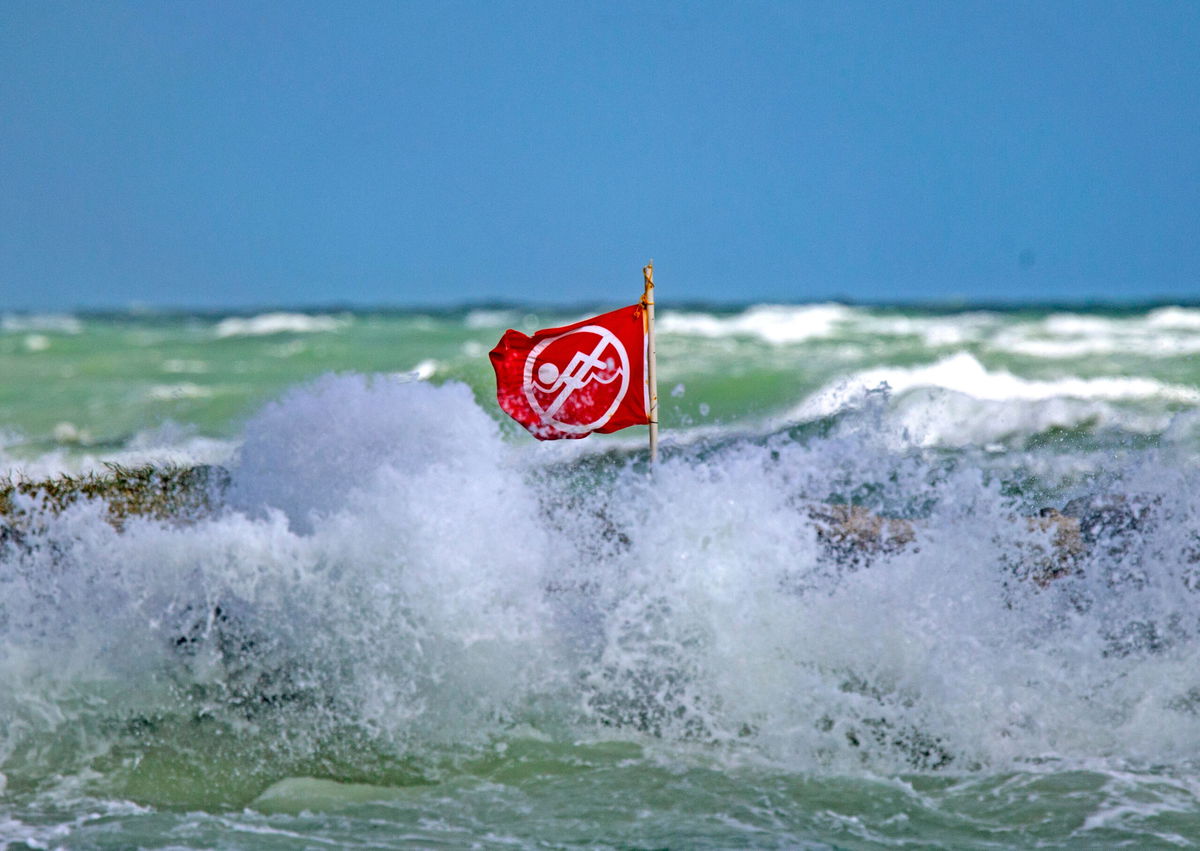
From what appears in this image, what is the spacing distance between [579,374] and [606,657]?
5.45ft

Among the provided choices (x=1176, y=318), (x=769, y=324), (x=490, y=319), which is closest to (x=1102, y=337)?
(x=1176, y=318)

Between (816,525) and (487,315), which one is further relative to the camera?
(487,315)

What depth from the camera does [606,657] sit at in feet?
24.5

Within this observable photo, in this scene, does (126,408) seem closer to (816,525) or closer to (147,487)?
(147,487)

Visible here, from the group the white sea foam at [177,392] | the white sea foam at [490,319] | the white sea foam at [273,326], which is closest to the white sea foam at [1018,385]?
the white sea foam at [177,392]

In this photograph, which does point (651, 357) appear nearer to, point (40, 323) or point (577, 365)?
point (577, 365)

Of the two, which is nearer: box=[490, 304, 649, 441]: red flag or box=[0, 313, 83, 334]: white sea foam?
box=[490, 304, 649, 441]: red flag

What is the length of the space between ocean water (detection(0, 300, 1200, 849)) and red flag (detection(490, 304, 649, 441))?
20.5 inches

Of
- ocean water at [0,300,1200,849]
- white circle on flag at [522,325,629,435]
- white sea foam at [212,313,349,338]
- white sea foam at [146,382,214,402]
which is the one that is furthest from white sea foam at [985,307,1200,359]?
white circle on flag at [522,325,629,435]

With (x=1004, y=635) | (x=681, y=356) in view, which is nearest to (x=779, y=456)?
(x=1004, y=635)

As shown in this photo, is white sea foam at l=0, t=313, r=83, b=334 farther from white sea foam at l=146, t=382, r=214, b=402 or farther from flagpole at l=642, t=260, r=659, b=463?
flagpole at l=642, t=260, r=659, b=463

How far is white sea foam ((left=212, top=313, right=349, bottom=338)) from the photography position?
137ft

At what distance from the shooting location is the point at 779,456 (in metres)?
8.88

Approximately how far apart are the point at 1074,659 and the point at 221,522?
4899mm
